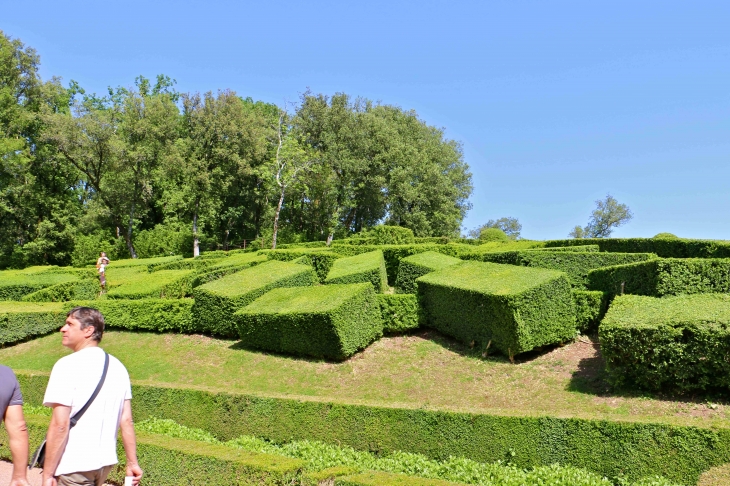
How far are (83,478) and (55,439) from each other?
1.38 ft

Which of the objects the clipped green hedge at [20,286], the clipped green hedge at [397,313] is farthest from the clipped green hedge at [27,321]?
the clipped green hedge at [397,313]

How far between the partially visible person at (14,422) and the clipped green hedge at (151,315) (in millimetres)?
13073

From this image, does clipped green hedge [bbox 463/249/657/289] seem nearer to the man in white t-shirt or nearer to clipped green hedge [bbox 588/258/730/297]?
clipped green hedge [bbox 588/258/730/297]

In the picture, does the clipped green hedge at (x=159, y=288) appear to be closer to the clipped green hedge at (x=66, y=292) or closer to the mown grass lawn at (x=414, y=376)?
the clipped green hedge at (x=66, y=292)

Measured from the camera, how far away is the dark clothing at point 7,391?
454cm

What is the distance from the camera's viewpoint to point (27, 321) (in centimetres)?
1941

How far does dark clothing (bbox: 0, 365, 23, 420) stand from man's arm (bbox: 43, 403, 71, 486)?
56 centimetres

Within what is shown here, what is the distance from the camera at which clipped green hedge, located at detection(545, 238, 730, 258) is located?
63.9 feet

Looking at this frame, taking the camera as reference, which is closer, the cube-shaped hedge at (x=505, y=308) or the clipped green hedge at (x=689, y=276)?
the cube-shaped hedge at (x=505, y=308)

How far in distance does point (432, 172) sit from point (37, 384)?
38520 mm

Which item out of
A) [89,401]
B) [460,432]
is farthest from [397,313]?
[89,401]

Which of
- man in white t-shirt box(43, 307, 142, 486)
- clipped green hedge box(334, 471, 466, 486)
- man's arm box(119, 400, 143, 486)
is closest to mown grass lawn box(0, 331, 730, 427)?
clipped green hedge box(334, 471, 466, 486)

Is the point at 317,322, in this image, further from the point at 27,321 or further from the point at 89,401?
the point at 27,321

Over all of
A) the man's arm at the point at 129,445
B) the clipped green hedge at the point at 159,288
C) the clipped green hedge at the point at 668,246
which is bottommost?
the clipped green hedge at the point at 159,288
